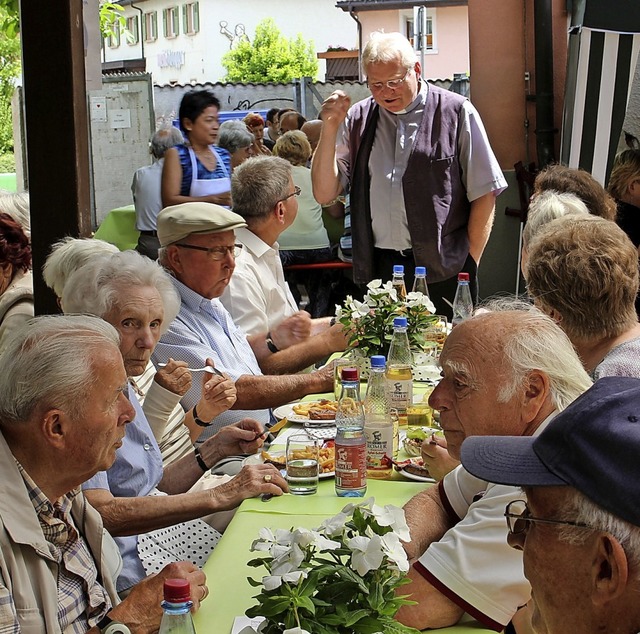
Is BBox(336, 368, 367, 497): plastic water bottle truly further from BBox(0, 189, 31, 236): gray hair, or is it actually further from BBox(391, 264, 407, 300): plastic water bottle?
BBox(0, 189, 31, 236): gray hair

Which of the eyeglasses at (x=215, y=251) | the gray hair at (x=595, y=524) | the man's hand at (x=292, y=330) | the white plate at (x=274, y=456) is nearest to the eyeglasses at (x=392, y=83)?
the man's hand at (x=292, y=330)

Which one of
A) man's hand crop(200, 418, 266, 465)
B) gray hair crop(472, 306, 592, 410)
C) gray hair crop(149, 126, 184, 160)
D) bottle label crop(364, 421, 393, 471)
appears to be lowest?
man's hand crop(200, 418, 266, 465)

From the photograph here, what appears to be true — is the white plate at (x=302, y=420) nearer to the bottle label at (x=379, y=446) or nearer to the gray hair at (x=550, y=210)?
the bottle label at (x=379, y=446)

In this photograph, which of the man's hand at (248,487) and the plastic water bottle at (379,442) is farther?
the plastic water bottle at (379,442)

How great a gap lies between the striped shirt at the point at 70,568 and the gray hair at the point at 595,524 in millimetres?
1333

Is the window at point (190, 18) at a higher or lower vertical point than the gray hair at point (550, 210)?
higher

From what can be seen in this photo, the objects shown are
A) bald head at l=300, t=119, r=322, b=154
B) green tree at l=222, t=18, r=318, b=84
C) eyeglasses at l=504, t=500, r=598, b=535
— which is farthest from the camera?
green tree at l=222, t=18, r=318, b=84

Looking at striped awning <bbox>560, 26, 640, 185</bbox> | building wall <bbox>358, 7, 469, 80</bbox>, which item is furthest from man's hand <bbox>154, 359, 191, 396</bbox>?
building wall <bbox>358, 7, 469, 80</bbox>

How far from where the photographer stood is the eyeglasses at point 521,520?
3.85 ft

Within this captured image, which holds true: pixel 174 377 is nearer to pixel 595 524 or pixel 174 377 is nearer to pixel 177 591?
pixel 177 591

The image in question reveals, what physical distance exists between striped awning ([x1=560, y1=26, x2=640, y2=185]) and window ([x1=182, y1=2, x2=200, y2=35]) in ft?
189

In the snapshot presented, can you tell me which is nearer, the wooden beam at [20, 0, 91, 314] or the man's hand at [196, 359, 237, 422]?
the wooden beam at [20, 0, 91, 314]

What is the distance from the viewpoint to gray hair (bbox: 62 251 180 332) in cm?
312

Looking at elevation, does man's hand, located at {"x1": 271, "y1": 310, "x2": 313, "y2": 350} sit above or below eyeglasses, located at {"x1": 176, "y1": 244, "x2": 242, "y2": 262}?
below
